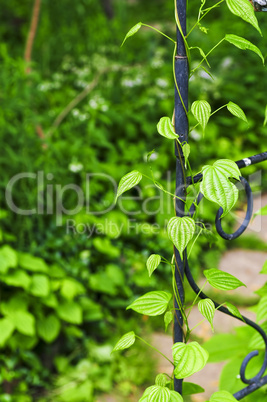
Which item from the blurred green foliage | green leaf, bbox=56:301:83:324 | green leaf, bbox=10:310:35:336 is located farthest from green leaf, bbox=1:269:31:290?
green leaf, bbox=56:301:83:324

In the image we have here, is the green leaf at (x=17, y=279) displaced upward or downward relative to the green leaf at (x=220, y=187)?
downward

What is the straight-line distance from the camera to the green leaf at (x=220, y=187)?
0.69 meters

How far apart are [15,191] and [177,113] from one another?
1.97 metres

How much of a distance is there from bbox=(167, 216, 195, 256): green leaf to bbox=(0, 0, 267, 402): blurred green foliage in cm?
163

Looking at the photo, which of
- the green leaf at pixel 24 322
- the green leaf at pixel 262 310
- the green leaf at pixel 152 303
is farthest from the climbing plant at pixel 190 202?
the green leaf at pixel 24 322

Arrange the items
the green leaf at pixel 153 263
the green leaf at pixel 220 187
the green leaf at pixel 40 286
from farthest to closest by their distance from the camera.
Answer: the green leaf at pixel 40 286, the green leaf at pixel 153 263, the green leaf at pixel 220 187

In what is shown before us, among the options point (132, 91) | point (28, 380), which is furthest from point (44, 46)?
point (28, 380)

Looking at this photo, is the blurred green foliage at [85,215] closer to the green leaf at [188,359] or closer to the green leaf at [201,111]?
the green leaf at [188,359]

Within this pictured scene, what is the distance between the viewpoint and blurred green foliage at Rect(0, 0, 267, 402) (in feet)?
7.63

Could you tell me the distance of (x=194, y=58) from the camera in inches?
170

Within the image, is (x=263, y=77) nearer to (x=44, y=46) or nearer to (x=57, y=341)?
(x=44, y=46)

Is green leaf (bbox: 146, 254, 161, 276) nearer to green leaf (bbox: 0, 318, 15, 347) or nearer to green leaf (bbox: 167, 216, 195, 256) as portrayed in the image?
green leaf (bbox: 167, 216, 195, 256)

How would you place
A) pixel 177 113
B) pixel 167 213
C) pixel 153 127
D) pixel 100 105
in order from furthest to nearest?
pixel 153 127
pixel 100 105
pixel 167 213
pixel 177 113

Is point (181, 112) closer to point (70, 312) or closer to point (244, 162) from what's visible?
point (244, 162)
